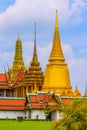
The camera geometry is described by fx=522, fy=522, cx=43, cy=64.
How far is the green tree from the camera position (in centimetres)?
2423

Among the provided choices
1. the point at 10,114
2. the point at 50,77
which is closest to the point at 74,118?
the point at 10,114

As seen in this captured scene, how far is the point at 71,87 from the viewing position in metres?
66.1

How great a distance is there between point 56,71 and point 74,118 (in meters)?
41.7

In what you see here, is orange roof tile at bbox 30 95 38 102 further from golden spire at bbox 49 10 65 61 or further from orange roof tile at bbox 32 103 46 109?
golden spire at bbox 49 10 65 61

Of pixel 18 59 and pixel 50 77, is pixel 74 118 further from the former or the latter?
Answer: pixel 18 59

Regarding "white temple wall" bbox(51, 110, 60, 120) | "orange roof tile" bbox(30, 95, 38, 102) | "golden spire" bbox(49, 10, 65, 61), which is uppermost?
"golden spire" bbox(49, 10, 65, 61)

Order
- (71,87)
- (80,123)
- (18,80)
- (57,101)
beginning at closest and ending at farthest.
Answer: (80,123), (57,101), (71,87), (18,80)

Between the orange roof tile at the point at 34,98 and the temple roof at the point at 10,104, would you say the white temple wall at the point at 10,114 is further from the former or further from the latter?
the orange roof tile at the point at 34,98

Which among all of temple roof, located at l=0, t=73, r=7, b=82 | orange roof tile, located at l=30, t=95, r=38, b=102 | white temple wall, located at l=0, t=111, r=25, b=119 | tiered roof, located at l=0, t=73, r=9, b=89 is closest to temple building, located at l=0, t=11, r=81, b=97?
tiered roof, located at l=0, t=73, r=9, b=89

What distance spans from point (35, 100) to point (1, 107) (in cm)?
384

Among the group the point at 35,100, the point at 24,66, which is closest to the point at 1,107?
the point at 35,100

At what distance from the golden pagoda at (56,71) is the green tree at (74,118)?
39.8 meters

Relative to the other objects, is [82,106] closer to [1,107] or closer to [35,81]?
[1,107]

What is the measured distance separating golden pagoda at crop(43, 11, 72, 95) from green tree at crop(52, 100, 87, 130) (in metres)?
39.8
